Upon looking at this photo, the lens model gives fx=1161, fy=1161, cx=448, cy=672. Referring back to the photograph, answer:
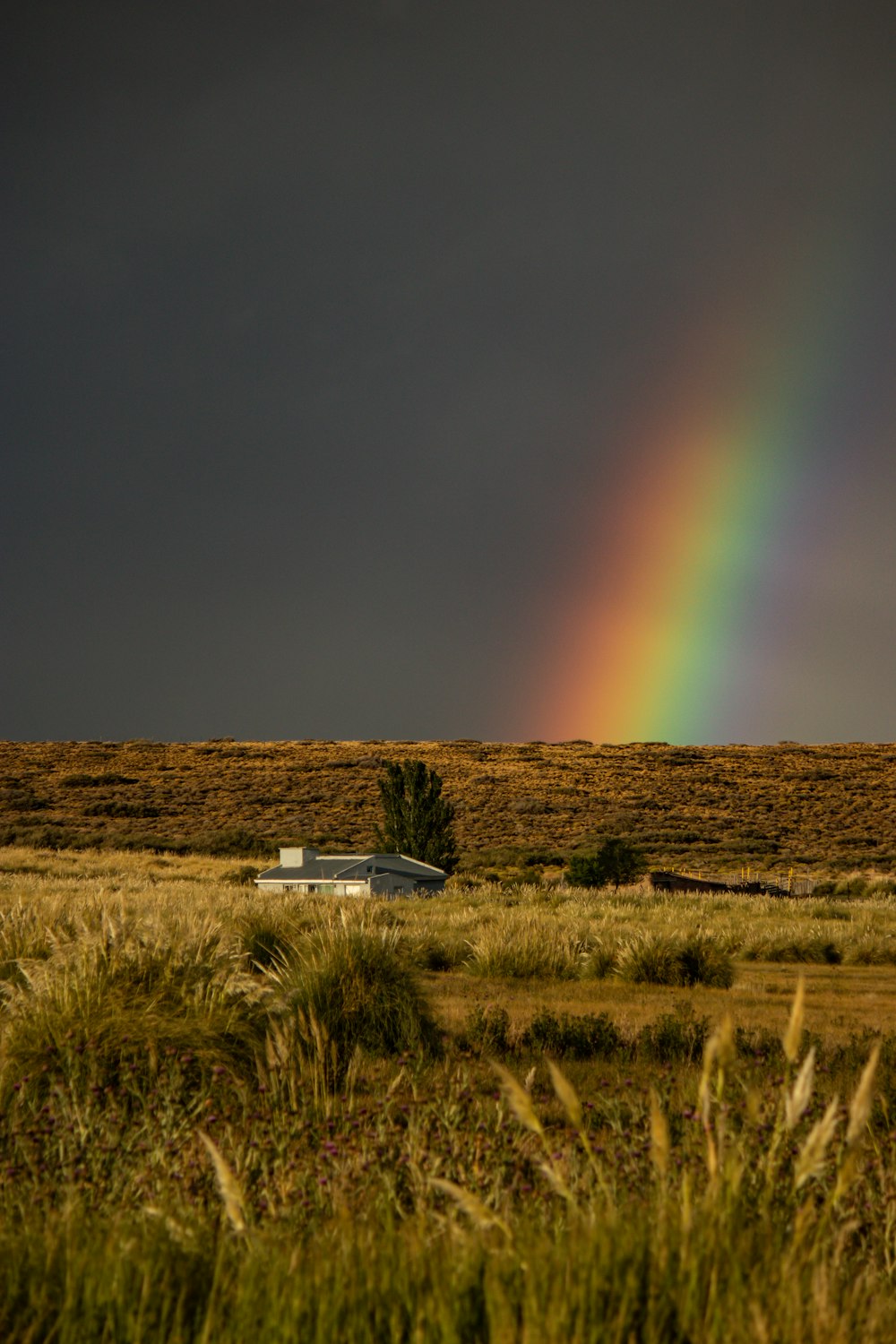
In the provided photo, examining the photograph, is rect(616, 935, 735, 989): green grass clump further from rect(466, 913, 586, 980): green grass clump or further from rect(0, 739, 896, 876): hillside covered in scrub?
rect(0, 739, 896, 876): hillside covered in scrub

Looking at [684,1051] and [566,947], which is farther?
[566,947]

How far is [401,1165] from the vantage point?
4816 millimetres

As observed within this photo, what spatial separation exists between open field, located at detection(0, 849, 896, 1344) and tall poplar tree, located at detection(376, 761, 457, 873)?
2785 cm

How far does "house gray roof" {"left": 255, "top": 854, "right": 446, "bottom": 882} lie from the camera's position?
31.9m

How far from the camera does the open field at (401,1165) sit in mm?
2954

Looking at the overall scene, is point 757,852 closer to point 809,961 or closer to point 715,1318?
point 809,961

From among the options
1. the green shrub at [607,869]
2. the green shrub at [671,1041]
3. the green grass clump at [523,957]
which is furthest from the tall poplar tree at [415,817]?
the green shrub at [671,1041]

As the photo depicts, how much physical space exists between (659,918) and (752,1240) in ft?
66.1

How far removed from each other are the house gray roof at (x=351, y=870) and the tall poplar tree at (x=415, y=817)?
452cm

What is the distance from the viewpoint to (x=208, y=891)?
89.8 feet

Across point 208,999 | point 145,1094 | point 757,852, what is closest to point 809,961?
point 208,999

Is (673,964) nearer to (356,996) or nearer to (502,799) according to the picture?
(356,996)

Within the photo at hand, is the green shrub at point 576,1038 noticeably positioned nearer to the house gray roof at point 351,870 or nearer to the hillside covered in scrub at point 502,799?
the house gray roof at point 351,870

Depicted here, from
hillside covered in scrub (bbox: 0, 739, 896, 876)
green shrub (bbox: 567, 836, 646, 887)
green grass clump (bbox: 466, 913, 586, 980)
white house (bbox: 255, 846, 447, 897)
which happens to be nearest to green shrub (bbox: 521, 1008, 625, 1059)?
green grass clump (bbox: 466, 913, 586, 980)
